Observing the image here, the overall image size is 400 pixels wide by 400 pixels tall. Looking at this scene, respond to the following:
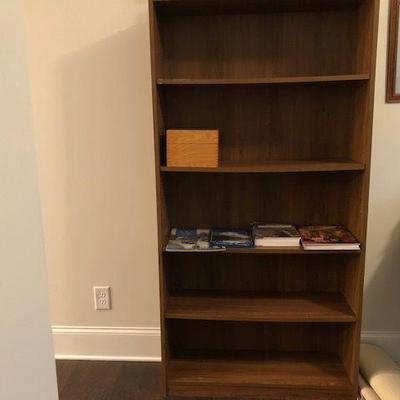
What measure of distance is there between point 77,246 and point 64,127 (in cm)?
61

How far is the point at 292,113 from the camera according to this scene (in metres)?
1.96

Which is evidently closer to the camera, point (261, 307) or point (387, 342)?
point (261, 307)

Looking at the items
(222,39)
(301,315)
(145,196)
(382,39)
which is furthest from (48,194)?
(382,39)

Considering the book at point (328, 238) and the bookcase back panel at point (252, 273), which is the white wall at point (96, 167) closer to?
the bookcase back panel at point (252, 273)

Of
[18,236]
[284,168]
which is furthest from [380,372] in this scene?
[18,236]

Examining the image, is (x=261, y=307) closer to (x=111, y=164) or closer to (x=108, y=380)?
(x=108, y=380)

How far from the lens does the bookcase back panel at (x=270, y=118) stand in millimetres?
1937

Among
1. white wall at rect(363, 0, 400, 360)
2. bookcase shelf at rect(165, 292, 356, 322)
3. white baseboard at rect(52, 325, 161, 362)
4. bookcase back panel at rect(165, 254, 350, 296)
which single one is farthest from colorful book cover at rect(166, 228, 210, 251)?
white wall at rect(363, 0, 400, 360)

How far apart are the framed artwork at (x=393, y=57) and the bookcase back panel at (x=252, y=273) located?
0.81 metres

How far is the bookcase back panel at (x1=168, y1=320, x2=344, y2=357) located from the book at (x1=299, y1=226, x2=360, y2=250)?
1.74 ft

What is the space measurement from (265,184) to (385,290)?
827 millimetres

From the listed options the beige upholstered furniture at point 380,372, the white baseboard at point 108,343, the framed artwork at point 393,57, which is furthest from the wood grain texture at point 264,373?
the framed artwork at point 393,57

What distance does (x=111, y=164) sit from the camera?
2098 mm

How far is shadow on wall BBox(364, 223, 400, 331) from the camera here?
82.9 inches
